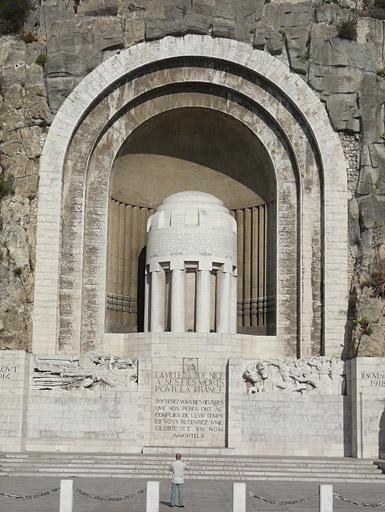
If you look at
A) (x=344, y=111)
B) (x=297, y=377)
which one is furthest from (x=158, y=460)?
(x=344, y=111)

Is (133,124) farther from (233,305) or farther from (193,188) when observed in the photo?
(233,305)

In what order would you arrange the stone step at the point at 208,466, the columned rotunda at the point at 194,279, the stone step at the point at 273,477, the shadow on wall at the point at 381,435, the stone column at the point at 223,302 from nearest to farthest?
the stone step at the point at 273,477 < the stone step at the point at 208,466 < the shadow on wall at the point at 381,435 < the columned rotunda at the point at 194,279 < the stone column at the point at 223,302

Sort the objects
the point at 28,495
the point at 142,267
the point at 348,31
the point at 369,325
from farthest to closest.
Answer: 1. the point at 142,267
2. the point at 348,31
3. the point at 369,325
4. the point at 28,495

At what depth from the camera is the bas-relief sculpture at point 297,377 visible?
26.6 m

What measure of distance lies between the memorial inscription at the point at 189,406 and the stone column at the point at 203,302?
1297 mm

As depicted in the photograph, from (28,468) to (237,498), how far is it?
30.3ft

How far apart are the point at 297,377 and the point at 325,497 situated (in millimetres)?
11747

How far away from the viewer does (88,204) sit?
2888 centimetres

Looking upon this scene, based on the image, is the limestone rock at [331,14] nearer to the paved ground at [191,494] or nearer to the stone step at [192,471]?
the stone step at [192,471]

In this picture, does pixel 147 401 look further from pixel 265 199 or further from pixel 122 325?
pixel 265 199

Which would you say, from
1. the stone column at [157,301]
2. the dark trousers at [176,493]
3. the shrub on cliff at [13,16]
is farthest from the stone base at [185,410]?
the shrub on cliff at [13,16]

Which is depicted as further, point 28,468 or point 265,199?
point 265,199

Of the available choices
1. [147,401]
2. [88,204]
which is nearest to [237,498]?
[147,401]

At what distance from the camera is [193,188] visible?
31.8 meters
